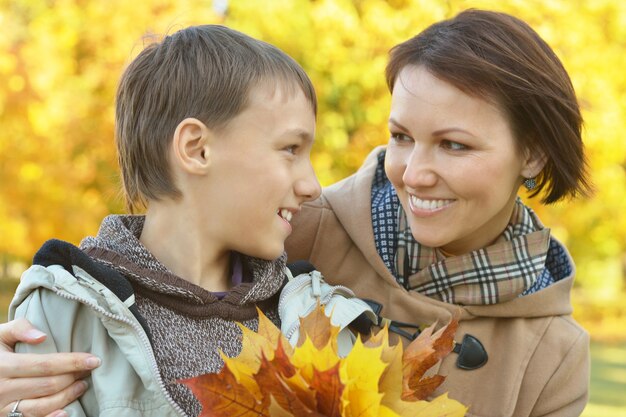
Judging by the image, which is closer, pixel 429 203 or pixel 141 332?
pixel 141 332

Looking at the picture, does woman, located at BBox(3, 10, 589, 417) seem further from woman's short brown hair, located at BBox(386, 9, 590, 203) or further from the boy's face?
the boy's face

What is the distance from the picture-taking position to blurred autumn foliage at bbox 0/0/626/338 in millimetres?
6332

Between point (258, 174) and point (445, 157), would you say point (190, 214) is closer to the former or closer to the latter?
point (258, 174)

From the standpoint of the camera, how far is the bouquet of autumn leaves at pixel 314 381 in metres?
1.44

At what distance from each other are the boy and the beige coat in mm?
359

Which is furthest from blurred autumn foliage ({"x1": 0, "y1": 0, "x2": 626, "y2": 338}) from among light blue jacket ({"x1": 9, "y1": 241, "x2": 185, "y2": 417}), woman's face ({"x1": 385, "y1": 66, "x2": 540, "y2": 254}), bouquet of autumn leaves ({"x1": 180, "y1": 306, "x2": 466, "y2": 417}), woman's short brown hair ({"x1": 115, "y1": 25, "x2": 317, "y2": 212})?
bouquet of autumn leaves ({"x1": 180, "y1": 306, "x2": 466, "y2": 417})

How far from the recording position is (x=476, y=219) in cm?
245

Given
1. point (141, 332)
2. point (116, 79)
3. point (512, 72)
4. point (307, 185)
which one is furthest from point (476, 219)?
point (116, 79)

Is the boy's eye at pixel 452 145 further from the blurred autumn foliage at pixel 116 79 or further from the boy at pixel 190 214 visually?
the blurred autumn foliage at pixel 116 79

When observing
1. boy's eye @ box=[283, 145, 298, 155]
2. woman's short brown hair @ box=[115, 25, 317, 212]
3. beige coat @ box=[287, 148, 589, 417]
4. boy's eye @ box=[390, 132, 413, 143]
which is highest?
woman's short brown hair @ box=[115, 25, 317, 212]

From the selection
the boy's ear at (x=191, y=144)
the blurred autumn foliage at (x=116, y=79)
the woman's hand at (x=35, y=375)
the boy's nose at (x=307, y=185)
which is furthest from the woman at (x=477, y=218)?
the blurred autumn foliage at (x=116, y=79)

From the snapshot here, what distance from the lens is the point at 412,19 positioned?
599 centimetres

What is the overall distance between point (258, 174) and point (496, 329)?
2.85 feet

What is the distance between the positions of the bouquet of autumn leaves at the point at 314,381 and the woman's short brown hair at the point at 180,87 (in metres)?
0.70
